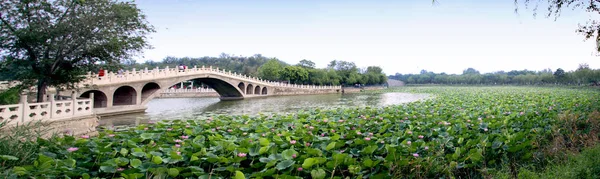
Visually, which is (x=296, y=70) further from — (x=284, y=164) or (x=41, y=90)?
(x=284, y=164)

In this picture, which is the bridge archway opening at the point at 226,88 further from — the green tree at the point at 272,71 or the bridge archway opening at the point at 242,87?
the green tree at the point at 272,71

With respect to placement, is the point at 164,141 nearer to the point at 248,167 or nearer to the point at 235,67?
the point at 248,167

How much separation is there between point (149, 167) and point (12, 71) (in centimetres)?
1105

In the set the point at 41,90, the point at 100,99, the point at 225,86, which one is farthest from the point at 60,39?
the point at 225,86

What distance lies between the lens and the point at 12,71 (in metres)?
10.8

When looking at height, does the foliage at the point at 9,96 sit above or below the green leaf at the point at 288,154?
above

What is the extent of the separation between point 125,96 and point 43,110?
45.9 ft

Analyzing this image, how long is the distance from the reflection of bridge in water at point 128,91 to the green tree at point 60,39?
1.22m

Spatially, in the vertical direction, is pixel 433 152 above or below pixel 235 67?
below

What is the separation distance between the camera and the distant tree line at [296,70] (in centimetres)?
5609

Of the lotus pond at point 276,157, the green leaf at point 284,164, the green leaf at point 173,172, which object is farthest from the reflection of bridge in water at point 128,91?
the green leaf at point 284,164

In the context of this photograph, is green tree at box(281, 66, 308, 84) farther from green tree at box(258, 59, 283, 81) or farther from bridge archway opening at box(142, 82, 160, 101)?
bridge archway opening at box(142, 82, 160, 101)

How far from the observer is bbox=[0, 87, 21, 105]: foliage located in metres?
9.42

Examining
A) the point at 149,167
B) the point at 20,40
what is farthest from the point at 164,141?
the point at 20,40
